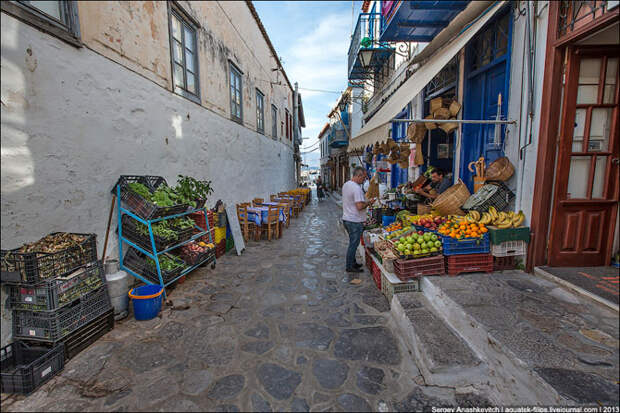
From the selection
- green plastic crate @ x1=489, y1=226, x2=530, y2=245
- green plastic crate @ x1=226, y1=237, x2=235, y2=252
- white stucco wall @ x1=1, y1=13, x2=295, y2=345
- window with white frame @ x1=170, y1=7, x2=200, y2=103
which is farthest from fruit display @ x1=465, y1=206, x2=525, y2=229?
window with white frame @ x1=170, y1=7, x2=200, y2=103

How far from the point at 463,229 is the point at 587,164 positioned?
1.64m

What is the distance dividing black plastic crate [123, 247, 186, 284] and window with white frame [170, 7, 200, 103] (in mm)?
3503

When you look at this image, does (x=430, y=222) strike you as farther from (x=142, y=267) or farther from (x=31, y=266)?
(x=31, y=266)

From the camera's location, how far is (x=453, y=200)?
192 inches

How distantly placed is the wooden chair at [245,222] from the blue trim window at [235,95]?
10.2 feet

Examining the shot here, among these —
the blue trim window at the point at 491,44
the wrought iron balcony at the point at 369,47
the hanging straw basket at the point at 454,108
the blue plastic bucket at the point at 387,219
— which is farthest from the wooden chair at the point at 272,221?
the wrought iron balcony at the point at 369,47

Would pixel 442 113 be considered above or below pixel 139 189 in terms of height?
above

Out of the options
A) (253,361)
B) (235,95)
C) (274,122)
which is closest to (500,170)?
(253,361)

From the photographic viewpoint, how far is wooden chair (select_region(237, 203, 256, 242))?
8.09 meters

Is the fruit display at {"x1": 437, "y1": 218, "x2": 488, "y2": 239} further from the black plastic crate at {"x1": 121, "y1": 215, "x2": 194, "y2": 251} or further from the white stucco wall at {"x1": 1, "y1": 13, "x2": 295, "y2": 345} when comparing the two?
the white stucco wall at {"x1": 1, "y1": 13, "x2": 295, "y2": 345}

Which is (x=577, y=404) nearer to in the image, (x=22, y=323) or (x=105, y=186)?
(x=22, y=323)

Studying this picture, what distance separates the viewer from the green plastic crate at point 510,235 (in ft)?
12.3

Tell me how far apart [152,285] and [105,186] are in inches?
62.4

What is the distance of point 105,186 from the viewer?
3.94m
